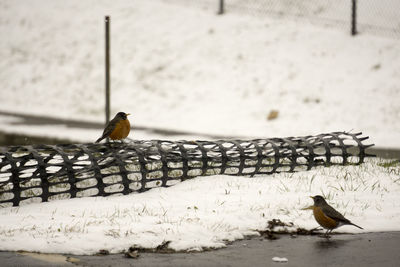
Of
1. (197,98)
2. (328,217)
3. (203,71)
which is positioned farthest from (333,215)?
(203,71)

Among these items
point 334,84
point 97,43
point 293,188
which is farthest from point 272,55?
point 293,188

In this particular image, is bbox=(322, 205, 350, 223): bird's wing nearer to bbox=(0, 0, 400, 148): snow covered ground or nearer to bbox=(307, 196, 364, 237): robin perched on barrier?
bbox=(307, 196, 364, 237): robin perched on barrier

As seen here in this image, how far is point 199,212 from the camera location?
6.26 m

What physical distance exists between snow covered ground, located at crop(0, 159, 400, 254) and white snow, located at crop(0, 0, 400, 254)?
0.06ft

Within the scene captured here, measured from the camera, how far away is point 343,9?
21.2 meters

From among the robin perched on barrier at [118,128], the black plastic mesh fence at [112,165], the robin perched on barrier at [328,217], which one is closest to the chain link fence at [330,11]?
Answer: the black plastic mesh fence at [112,165]

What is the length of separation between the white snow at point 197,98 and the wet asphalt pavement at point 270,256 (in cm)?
18

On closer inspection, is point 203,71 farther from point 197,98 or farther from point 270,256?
point 270,256

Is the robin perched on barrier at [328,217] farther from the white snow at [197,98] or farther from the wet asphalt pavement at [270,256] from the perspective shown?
the white snow at [197,98]

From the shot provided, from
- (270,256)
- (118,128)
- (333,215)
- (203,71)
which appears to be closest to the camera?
(270,256)

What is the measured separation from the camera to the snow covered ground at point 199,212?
533 cm

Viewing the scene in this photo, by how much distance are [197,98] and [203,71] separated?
140 centimetres

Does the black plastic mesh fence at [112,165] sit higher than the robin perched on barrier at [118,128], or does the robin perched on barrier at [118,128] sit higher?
the robin perched on barrier at [118,128]

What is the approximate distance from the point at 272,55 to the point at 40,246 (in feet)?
47.5
